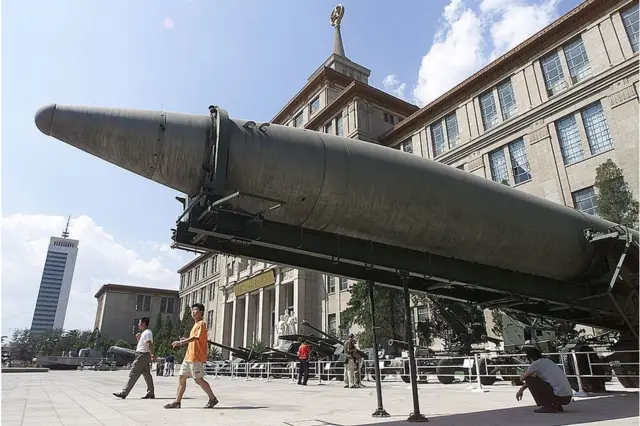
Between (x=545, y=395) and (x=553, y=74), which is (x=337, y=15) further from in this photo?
(x=545, y=395)

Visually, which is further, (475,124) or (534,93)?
(475,124)

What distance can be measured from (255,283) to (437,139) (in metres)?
23.3

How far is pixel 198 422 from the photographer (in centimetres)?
472

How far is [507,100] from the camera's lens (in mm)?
23703

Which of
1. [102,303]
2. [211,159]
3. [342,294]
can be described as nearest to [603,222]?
[211,159]

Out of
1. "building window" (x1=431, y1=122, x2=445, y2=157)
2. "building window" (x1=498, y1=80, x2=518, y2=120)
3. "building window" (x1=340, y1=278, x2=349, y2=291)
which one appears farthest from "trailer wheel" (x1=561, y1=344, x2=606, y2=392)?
"building window" (x1=340, y1=278, x2=349, y2=291)

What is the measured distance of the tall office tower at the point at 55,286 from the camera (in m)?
132

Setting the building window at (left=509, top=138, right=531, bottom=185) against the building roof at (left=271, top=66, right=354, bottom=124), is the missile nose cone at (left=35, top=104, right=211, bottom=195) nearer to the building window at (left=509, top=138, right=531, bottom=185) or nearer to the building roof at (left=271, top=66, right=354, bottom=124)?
the building window at (left=509, top=138, right=531, bottom=185)

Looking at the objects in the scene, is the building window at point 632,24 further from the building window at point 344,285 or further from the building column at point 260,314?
the building column at point 260,314

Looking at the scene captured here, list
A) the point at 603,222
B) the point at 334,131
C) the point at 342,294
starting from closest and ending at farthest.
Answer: the point at 603,222
the point at 342,294
the point at 334,131

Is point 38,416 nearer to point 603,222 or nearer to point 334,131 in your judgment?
point 603,222

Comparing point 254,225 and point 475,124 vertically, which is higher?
point 475,124

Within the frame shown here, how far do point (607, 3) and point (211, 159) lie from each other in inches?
896

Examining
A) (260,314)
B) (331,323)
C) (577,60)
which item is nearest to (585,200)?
(577,60)
